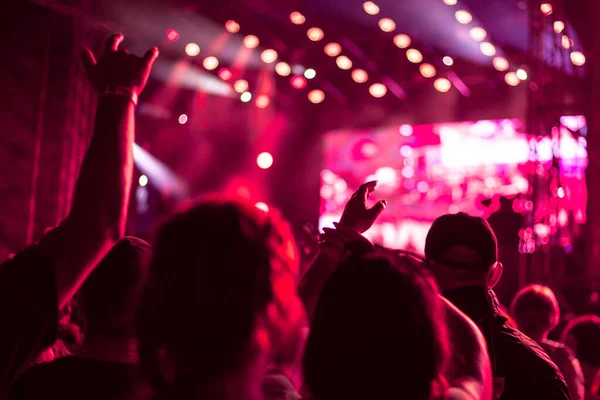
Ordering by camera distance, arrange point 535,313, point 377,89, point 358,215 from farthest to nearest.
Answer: point 377,89, point 535,313, point 358,215

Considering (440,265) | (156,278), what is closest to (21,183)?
(440,265)

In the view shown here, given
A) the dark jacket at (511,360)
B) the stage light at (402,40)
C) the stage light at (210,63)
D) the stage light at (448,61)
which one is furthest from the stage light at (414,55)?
the dark jacket at (511,360)

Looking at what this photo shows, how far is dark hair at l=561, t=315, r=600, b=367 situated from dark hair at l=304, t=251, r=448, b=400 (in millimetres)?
3145

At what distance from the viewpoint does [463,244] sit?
76.4 inches

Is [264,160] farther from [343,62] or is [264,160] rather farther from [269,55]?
[343,62]

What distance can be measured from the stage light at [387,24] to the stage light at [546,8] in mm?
2769

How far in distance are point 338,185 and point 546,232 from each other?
5.87m

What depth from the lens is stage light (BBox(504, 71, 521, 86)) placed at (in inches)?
443

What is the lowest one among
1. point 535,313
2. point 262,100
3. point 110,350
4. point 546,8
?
point 535,313

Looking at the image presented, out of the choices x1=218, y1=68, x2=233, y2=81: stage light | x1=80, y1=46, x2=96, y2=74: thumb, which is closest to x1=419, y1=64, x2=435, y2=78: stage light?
x1=218, y1=68, x2=233, y2=81: stage light

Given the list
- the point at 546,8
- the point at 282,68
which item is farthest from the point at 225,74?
the point at 546,8

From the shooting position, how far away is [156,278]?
36.4 inches

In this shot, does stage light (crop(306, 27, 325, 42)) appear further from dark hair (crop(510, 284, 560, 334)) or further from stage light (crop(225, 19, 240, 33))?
dark hair (crop(510, 284, 560, 334))

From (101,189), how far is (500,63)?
35.0 ft
